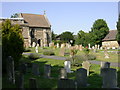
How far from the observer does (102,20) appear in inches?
2324

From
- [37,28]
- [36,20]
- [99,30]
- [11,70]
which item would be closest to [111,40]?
[99,30]

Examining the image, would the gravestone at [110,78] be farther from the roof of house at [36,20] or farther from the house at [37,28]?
the roof of house at [36,20]

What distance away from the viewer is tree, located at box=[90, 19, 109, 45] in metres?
56.5

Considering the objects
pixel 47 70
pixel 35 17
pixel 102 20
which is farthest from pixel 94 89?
pixel 102 20

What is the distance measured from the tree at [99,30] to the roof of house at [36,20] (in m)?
15.9

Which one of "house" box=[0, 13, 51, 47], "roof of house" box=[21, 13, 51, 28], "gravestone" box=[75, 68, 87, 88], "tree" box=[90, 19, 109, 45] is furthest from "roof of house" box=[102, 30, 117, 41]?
"gravestone" box=[75, 68, 87, 88]

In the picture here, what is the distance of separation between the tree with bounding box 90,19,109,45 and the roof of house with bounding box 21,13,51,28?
15914mm

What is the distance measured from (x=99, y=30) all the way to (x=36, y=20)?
70.3ft

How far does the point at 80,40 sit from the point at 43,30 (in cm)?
1372

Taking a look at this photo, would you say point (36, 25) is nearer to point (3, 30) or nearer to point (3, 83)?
point (3, 30)

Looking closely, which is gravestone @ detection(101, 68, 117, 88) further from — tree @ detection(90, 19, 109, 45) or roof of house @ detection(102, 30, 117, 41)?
tree @ detection(90, 19, 109, 45)

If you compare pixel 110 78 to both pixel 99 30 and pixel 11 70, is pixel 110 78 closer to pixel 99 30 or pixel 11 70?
pixel 11 70

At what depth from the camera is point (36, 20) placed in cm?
5331

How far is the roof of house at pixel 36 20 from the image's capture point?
51194 millimetres
